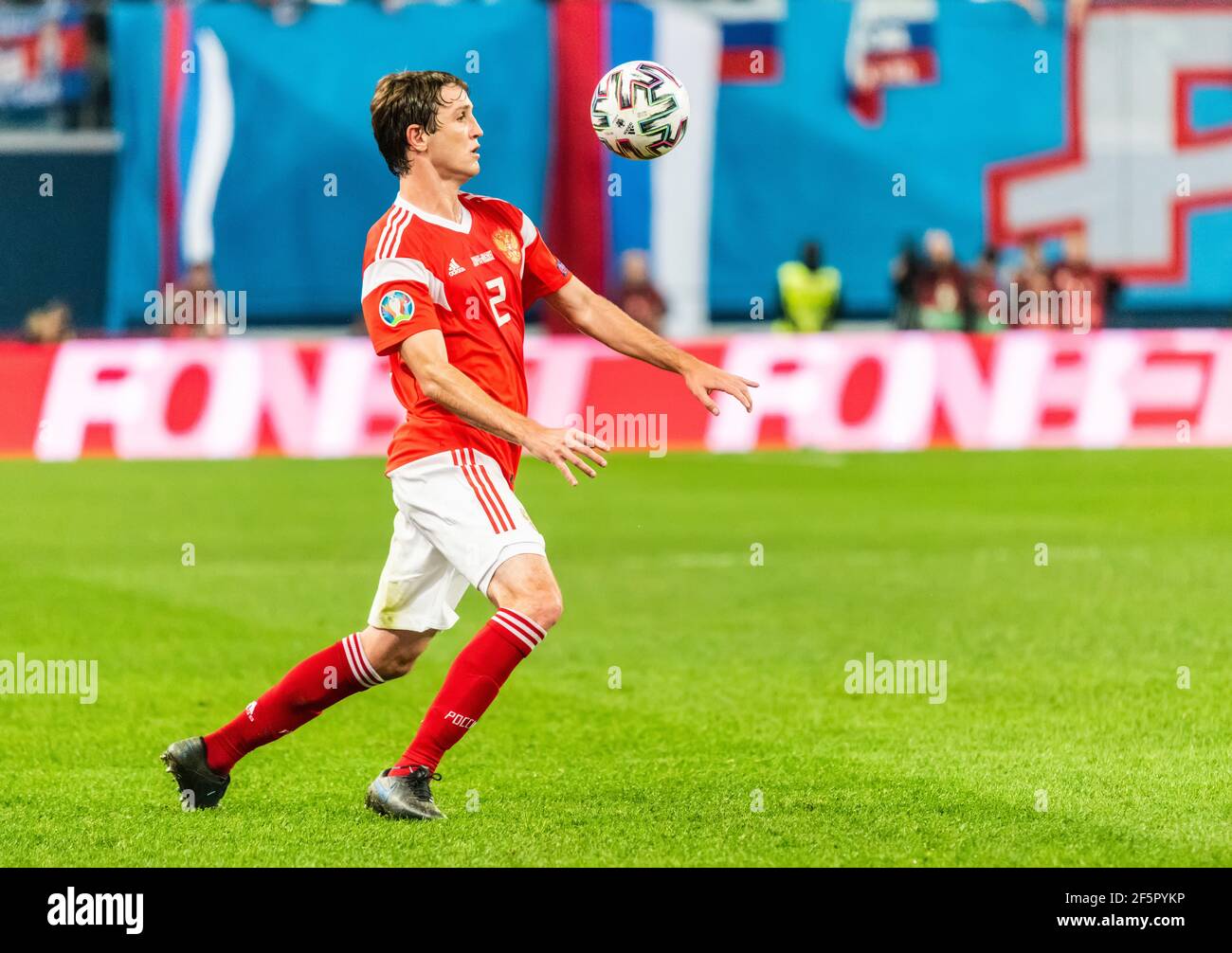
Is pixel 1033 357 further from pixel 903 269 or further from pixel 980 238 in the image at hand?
pixel 980 238

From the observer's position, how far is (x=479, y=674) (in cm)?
699

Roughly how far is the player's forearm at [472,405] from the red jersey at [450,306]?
0.59ft

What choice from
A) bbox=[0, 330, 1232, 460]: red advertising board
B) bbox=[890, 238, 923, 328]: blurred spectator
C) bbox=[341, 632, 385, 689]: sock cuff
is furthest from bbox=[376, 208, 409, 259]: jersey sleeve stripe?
bbox=[890, 238, 923, 328]: blurred spectator

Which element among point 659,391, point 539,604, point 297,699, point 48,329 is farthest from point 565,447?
Answer: point 48,329

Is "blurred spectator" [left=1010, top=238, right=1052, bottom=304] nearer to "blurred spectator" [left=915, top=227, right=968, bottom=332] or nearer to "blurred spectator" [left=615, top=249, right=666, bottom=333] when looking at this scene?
"blurred spectator" [left=915, top=227, right=968, bottom=332]

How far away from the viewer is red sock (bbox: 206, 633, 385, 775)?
725 cm

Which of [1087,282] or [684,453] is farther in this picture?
[1087,282]

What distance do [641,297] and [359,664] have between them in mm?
22150

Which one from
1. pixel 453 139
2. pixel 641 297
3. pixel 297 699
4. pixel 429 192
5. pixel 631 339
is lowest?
pixel 297 699

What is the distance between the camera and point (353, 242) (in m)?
34.1

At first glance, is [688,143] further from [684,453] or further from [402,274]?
[402,274]

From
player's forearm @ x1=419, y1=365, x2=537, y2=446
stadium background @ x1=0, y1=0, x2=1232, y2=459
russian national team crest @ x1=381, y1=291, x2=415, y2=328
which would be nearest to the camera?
player's forearm @ x1=419, y1=365, x2=537, y2=446

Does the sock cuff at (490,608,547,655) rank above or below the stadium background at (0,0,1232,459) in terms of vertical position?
below
